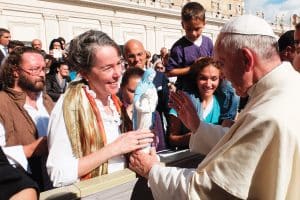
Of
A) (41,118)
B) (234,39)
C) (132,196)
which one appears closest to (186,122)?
(132,196)

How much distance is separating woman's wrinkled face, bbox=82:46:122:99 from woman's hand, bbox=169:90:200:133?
465mm

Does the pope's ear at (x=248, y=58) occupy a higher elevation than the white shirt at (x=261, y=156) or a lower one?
higher

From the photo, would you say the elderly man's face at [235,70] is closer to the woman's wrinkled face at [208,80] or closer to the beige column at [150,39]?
the woman's wrinkled face at [208,80]

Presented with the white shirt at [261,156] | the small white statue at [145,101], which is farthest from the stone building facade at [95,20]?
the white shirt at [261,156]

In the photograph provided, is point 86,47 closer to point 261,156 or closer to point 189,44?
point 261,156

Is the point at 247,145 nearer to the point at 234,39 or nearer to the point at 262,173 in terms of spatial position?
the point at 262,173

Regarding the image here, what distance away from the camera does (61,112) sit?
6.04ft

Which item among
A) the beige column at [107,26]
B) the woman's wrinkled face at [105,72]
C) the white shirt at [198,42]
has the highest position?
the beige column at [107,26]

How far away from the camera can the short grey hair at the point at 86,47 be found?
1949mm

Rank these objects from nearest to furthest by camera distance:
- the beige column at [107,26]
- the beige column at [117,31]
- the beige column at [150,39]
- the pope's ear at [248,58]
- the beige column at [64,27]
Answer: the pope's ear at [248,58] < the beige column at [64,27] < the beige column at [107,26] < the beige column at [117,31] < the beige column at [150,39]

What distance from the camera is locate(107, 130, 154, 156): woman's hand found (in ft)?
6.03

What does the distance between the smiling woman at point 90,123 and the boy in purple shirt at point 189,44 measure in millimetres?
1504

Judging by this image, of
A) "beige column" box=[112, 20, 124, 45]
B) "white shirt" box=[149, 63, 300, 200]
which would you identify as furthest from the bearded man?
"beige column" box=[112, 20, 124, 45]

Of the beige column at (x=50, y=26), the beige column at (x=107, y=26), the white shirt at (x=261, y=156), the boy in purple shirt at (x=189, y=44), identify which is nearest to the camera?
the white shirt at (x=261, y=156)
